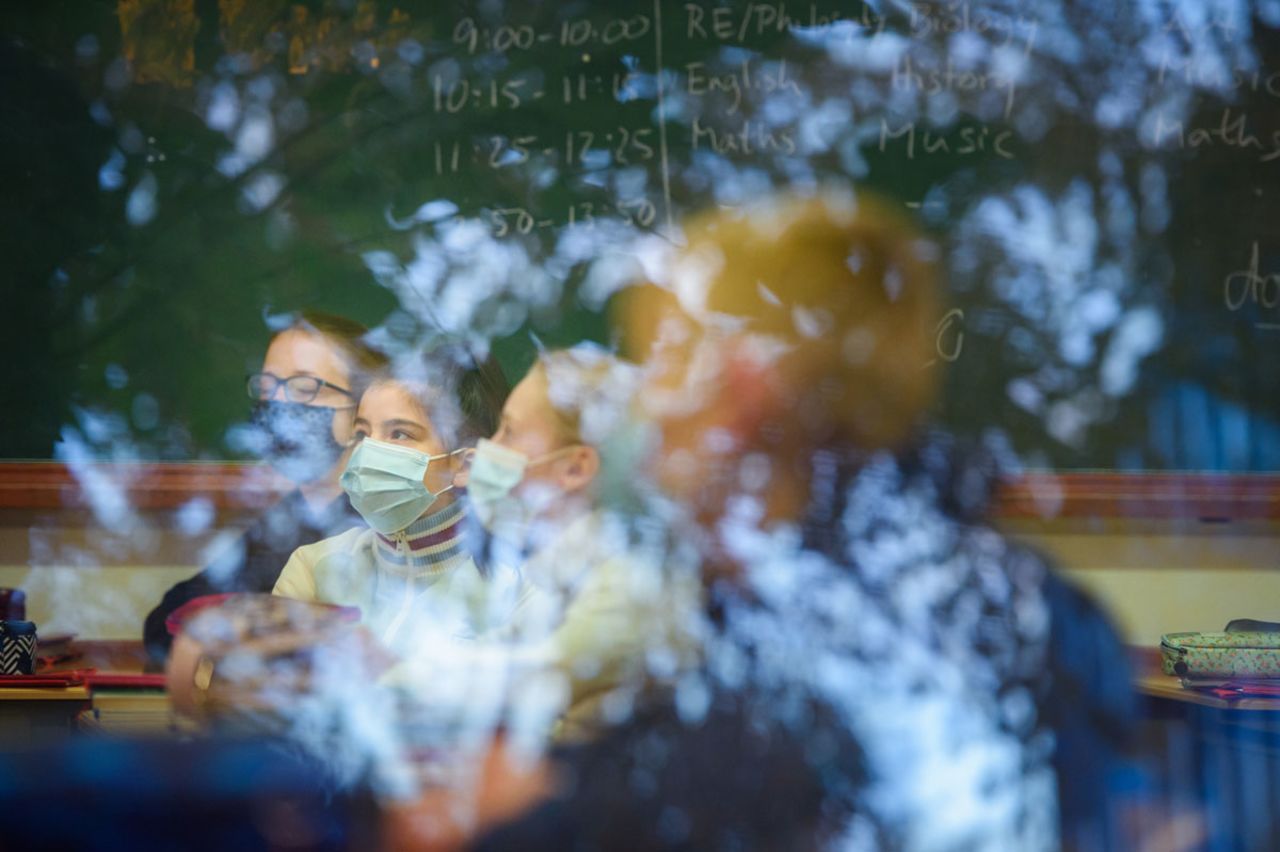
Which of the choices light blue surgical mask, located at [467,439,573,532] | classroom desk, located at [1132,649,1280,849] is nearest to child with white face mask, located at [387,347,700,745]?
light blue surgical mask, located at [467,439,573,532]

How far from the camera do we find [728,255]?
3.37 ft

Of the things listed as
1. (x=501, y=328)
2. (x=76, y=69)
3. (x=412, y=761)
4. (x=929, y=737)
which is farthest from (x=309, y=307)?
(x=929, y=737)

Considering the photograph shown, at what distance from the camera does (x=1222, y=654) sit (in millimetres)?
1016

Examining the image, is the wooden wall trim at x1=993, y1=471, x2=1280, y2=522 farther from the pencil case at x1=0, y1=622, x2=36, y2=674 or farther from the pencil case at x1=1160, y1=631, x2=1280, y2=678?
the pencil case at x1=0, y1=622, x2=36, y2=674

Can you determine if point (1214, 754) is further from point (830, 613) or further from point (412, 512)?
point (412, 512)

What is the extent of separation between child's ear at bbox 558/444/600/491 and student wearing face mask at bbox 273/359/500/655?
0.09 meters

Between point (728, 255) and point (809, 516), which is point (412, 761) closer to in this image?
point (809, 516)

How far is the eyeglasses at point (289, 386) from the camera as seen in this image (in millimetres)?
1014

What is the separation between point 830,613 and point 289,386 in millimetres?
583

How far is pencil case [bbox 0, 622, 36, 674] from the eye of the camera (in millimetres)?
1013

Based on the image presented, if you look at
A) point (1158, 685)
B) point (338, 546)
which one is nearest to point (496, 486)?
point (338, 546)

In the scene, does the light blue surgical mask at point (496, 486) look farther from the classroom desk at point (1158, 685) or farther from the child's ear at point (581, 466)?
the classroom desk at point (1158, 685)

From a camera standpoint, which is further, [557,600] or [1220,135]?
[1220,135]

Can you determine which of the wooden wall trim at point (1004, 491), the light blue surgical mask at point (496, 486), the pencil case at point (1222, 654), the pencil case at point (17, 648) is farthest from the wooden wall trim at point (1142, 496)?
the pencil case at point (17, 648)
